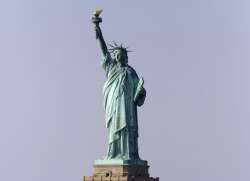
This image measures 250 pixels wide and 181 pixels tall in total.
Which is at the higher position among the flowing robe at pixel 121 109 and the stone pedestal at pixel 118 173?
the flowing robe at pixel 121 109

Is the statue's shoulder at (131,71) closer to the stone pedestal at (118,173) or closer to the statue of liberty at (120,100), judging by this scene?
the statue of liberty at (120,100)

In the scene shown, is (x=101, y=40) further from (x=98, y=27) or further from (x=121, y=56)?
(x=121, y=56)

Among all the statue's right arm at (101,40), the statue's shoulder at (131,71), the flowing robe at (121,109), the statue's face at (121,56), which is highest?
the statue's right arm at (101,40)

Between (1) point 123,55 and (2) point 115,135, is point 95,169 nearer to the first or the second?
(2) point 115,135

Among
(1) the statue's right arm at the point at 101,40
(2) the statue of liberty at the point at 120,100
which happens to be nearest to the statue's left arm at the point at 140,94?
(2) the statue of liberty at the point at 120,100

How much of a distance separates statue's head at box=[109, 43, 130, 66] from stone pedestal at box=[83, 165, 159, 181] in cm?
469

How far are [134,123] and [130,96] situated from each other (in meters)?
1.22

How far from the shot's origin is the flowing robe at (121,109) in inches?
1786

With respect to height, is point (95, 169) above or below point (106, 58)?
below

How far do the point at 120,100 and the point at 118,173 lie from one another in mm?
3316

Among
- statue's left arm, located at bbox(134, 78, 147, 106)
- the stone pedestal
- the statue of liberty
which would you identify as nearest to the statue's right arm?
the statue of liberty

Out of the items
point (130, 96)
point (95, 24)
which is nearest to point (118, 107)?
point (130, 96)

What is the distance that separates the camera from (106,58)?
152 feet

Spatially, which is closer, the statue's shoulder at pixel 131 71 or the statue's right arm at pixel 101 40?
the statue's right arm at pixel 101 40
